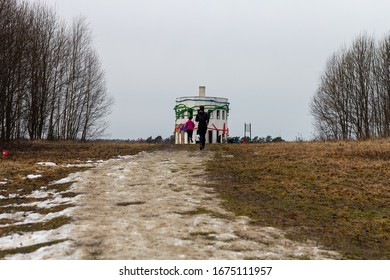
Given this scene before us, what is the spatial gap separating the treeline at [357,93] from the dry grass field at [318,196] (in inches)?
1231

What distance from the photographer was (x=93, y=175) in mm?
13844

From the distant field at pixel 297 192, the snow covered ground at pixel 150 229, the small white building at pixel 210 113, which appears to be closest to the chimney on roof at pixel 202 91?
the small white building at pixel 210 113

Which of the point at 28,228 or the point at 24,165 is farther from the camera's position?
the point at 24,165

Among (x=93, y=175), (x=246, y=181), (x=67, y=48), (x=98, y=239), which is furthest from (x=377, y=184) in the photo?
(x=67, y=48)

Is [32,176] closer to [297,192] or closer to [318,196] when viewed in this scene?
[297,192]

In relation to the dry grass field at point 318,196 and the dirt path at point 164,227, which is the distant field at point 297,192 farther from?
the dirt path at point 164,227

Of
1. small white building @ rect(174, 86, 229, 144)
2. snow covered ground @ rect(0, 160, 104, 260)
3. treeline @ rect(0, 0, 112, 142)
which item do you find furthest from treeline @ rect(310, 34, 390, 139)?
snow covered ground @ rect(0, 160, 104, 260)

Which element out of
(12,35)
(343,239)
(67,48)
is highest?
(67,48)

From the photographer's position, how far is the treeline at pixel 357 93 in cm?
4792

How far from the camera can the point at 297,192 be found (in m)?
12.0

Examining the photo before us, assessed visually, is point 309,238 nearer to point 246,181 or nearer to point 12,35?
point 246,181
